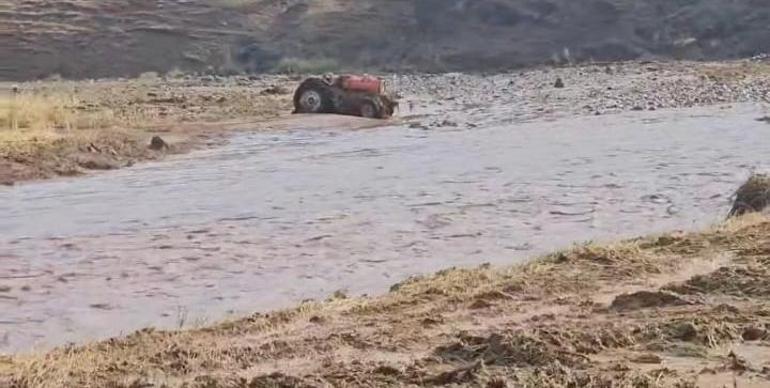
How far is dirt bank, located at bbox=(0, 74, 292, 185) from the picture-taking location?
67.5 feet

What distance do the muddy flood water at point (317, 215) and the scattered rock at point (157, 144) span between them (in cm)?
94

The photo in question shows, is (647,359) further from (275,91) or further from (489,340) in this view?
(275,91)

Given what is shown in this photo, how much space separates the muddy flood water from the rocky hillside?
3133 cm

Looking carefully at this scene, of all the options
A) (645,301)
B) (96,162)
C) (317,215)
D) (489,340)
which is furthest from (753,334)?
(96,162)

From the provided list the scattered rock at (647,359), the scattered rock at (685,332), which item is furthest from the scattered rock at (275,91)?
the scattered rock at (647,359)

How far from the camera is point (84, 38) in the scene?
5991cm

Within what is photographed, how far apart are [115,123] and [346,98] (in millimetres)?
5188

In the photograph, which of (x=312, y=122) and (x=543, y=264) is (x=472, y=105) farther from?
(x=543, y=264)

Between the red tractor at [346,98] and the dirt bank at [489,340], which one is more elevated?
the dirt bank at [489,340]

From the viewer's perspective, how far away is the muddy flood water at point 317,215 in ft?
33.4

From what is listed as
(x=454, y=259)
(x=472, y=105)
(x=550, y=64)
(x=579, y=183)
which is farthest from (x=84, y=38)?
(x=454, y=259)

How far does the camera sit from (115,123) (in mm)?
27188

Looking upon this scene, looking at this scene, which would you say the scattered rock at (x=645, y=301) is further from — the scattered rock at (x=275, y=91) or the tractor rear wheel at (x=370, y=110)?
the scattered rock at (x=275, y=91)

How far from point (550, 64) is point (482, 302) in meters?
44.6
